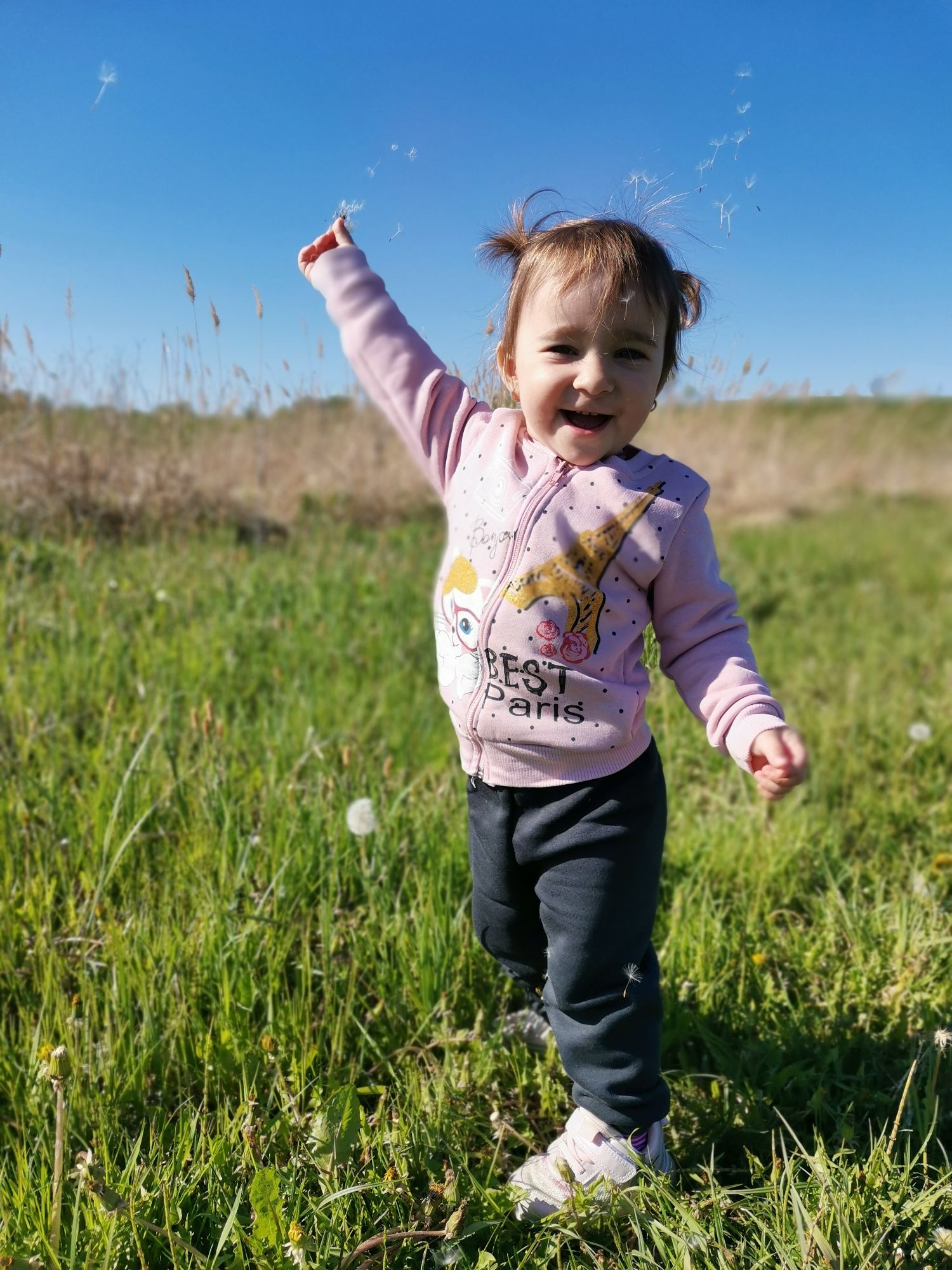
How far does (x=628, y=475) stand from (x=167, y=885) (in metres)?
1.41

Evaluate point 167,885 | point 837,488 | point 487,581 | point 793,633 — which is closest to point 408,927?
point 167,885

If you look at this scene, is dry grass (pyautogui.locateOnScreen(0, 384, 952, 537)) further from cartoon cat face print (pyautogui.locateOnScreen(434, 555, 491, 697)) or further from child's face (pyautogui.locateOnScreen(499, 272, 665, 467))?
cartoon cat face print (pyautogui.locateOnScreen(434, 555, 491, 697))

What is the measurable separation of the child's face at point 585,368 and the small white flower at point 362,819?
3.45ft

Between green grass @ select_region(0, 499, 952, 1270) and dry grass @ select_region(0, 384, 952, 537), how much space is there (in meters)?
1.27

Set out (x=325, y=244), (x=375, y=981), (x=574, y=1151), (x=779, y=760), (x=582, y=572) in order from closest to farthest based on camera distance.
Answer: (x=779, y=760) → (x=582, y=572) → (x=574, y=1151) → (x=325, y=244) → (x=375, y=981)

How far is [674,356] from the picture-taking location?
63.5 inches

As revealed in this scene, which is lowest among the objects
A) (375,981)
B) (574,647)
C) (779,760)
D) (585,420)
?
(375,981)

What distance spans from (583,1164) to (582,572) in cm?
101

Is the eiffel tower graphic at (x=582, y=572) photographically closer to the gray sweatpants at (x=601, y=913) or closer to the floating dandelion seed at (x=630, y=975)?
the gray sweatpants at (x=601, y=913)

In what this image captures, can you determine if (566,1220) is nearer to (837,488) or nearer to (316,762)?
(316,762)

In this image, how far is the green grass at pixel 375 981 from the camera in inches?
56.2

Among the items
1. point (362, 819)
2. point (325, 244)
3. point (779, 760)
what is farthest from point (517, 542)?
point (362, 819)

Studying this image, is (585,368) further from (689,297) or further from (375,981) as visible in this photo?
(375,981)

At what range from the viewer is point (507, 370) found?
1650 millimetres
